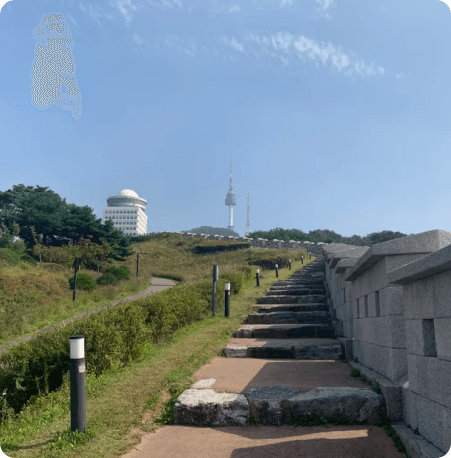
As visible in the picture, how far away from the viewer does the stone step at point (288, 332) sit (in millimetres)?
8305

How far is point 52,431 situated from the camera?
3.73 m

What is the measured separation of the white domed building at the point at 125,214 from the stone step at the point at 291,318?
112279mm

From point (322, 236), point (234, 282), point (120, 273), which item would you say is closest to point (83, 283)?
point (120, 273)

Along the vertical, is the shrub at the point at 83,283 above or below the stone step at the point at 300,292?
above

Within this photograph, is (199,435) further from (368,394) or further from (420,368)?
(420,368)

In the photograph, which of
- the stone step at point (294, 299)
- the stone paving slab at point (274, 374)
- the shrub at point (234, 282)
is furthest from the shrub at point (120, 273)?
the stone paving slab at point (274, 374)

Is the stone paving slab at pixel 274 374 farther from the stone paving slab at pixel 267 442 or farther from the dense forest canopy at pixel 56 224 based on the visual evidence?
the dense forest canopy at pixel 56 224

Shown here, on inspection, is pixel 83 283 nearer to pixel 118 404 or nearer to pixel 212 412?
pixel 118 404

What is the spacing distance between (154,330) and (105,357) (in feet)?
6.68

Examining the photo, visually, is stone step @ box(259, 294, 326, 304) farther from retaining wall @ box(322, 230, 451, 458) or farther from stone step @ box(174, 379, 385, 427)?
stone step @ box(174, 379, 385, 427)

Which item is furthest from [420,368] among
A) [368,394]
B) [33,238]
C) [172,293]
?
[33,238]

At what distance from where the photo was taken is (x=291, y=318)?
9.41m

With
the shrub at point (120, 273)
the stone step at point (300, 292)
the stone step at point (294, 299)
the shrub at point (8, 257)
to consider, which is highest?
the shrub at point (8, 257)

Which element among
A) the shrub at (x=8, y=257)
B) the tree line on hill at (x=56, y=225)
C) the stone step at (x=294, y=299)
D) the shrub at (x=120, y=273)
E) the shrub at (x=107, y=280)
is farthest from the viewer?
the tree line on hill at (x=56, y=225)
